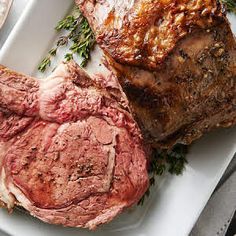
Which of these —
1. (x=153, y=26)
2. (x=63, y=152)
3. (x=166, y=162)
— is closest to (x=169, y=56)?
(x=153, y=26)

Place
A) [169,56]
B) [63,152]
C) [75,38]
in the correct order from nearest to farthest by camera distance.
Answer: [169,56] → [63,152] → [75,38]

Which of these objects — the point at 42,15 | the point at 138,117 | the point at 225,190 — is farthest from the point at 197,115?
the point at 42,15

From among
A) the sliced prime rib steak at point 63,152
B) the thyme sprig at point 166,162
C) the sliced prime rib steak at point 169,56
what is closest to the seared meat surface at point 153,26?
the sliced prime rib steak at point 169,56

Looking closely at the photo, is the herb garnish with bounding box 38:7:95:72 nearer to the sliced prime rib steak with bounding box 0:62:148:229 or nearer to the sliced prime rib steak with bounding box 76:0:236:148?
the sliced prime rib steak with bounding box 0:62:148:229

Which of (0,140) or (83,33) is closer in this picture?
(0,140)

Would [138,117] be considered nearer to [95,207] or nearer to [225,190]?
[95,207]

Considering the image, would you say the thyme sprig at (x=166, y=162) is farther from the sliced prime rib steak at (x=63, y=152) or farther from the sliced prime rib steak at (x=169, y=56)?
the sliced prime rib steak at (x=169, y=56)

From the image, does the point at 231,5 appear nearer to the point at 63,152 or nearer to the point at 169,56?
the point at 169,56
